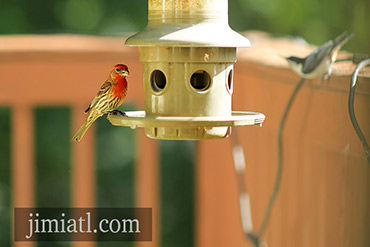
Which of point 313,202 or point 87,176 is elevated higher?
point 313,202

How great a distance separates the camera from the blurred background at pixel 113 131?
15.1 ft

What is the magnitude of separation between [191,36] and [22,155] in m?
1.63

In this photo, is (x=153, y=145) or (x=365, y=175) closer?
(x=365, y=175)

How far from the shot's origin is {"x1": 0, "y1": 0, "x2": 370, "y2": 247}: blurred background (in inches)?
181

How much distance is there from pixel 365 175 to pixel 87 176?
177 cm

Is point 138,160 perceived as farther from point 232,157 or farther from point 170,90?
point 170,90

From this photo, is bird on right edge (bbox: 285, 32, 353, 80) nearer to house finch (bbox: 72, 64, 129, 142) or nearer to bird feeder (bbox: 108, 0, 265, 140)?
bird feeder (bbox: 108, 0, 265, 140)

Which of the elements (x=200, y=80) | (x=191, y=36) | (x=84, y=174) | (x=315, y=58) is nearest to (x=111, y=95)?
(x=200, y=80)

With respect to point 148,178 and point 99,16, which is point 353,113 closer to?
point 148,178

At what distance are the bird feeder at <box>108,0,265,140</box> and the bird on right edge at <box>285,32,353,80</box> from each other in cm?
28

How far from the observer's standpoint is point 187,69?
1839 mm

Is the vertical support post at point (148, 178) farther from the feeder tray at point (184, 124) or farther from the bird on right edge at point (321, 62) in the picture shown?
the feeder tray at point (184, 124)

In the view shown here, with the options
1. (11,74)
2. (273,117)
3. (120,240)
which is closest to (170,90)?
(273,117)

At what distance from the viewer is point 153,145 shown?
3279 millimetres
